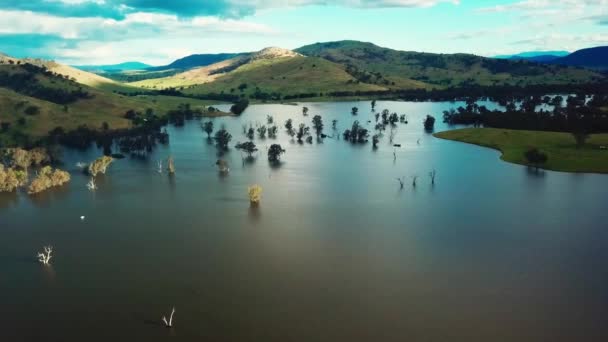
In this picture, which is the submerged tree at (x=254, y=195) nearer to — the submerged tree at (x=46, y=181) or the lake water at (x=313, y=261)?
the lake water at (x=313, y=261)

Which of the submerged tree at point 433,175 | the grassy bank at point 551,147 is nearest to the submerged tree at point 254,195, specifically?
the submerged tree at point 433,175

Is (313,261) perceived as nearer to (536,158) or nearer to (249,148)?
(536,158)

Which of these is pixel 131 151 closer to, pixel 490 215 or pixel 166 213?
pixel 166 213

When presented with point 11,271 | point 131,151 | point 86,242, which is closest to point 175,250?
point 86,242

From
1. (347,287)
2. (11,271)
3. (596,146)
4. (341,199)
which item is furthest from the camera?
(596,146)

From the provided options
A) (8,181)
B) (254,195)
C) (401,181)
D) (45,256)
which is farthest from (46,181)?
(401,181)

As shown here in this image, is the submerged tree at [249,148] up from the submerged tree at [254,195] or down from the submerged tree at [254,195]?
up
